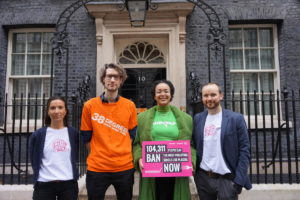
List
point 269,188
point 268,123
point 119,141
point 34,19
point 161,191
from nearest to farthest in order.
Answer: point 119,141
point 161,191
point 269,188
point 268,123
point 34,19

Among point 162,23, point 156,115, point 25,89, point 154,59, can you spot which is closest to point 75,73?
point 25,89

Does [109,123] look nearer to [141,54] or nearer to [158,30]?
[158,30]

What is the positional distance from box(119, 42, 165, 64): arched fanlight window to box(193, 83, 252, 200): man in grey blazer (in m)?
4.76

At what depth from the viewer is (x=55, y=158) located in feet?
8.39

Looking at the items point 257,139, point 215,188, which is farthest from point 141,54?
point 215,188

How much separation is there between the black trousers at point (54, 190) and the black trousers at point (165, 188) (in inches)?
31.7

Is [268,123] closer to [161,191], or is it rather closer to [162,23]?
[162,23]

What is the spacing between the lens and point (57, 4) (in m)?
7.33

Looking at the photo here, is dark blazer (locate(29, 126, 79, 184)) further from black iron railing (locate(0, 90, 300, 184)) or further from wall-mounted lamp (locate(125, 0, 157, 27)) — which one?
wall-mounted lamp (locate(125, 0, 157, 27))

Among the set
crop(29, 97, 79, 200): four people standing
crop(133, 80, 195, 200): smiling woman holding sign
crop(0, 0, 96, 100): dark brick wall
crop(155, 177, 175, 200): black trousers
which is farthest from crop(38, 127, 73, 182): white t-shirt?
crop(0, 0, 96, 100): dark brick wall

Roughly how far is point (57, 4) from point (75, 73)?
6.28 feet

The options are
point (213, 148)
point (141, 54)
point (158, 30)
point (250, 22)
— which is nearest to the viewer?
point (213, 148)

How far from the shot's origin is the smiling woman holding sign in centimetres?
274

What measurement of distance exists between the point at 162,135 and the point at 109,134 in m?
0.52
